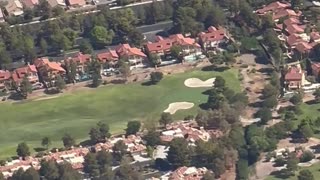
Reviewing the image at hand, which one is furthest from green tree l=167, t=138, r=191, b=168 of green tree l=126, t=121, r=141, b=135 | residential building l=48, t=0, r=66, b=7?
residential building l=48, t=0, r=66, b=7

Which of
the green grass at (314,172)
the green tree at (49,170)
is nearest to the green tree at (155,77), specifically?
the green tree at (49,170)

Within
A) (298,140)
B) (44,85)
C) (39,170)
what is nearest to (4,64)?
(44,85)

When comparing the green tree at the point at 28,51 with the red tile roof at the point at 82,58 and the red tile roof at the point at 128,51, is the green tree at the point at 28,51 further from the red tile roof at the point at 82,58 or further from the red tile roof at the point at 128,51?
the red tile roof at the point at 128,51

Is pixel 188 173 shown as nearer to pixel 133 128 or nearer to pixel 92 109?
pixel 133 128

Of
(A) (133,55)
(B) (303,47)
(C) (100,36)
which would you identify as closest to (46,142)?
(A) (133,55)

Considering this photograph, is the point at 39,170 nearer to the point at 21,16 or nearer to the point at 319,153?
the point at 319,153

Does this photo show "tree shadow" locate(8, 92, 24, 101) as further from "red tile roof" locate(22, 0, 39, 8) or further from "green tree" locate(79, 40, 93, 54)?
"red tile roof" locate(22, 0, 39, 8)
